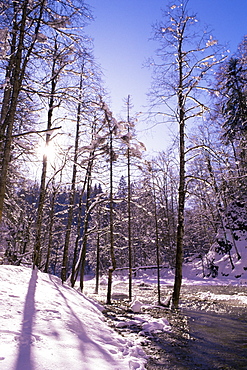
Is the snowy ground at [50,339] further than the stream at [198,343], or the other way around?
the stream at [198,343]

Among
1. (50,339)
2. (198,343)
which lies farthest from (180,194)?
(50,339)

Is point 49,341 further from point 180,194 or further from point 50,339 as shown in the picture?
point 180,194

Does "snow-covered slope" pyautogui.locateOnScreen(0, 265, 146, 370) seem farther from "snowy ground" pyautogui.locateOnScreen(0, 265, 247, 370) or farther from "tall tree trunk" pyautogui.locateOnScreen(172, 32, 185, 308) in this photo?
"tall tree trunk" pyautogui.locateOnScreen(172, 32, 185, 308)

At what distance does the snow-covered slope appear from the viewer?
9.04 ft

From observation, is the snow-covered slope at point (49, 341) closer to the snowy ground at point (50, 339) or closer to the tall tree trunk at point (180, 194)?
the snowy ground at point (50, 339)

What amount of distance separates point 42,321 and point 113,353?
1359 mm

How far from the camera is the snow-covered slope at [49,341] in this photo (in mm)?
2754

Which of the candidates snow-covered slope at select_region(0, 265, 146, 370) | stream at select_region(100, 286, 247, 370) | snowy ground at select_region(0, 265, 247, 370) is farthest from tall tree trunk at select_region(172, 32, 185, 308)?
snow-covered slope at select_region(0, 265, 146, 370)

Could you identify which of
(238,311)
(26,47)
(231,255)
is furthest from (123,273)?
(26,47)

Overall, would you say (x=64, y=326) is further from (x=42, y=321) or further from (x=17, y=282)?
(x=17, y=282)

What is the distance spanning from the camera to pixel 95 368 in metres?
3.04

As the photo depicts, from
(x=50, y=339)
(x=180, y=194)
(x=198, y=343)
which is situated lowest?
(x=198, y=343)

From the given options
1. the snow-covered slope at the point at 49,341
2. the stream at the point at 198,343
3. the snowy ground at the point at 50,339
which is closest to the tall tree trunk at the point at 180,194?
the stream at the point at 198,343

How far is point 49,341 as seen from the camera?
132 inches
